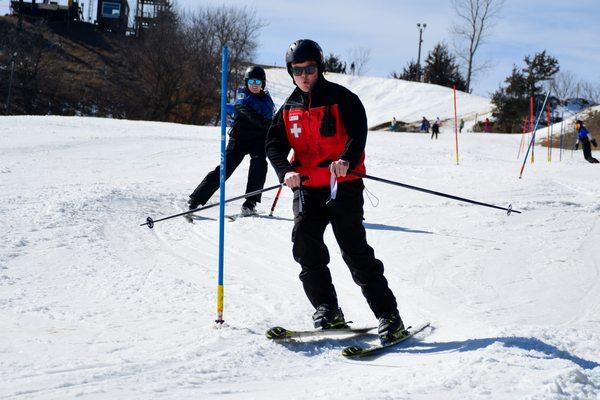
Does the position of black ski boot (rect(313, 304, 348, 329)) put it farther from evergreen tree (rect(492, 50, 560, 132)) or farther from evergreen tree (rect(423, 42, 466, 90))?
evergreen tree (rect(423, 42, 466, 90))

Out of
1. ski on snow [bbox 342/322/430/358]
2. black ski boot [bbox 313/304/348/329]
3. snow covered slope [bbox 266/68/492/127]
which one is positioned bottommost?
ski on snow [bbox 342/322/430/358]

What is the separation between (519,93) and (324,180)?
146 ft

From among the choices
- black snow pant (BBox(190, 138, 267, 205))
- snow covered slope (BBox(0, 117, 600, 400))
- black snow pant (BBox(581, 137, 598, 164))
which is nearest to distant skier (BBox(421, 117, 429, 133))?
black snow pant (BBox(581, 137, 598, 164))

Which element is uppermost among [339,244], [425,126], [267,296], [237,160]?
[425,126]

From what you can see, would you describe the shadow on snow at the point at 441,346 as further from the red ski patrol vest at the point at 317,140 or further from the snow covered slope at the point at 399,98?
the snow covered slope at the point at 399,98

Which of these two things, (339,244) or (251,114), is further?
(251,114)

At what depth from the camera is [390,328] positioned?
13.5 feet

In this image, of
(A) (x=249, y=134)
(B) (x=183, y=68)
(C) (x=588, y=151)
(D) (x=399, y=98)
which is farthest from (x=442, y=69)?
(A) (x=249, y=134)

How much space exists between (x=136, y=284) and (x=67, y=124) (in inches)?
622

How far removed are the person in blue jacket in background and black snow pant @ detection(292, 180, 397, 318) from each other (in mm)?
4252

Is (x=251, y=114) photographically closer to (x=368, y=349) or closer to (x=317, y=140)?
(x=317, y=140)

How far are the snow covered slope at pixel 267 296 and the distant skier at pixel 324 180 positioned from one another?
0.36 metres

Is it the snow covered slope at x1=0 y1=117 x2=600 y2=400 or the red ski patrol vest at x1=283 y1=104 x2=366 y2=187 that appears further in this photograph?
the red ski patrol vest at x1=283 y1=104 x2=366 y2=187

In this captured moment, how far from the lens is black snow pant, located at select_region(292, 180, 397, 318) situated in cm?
413
